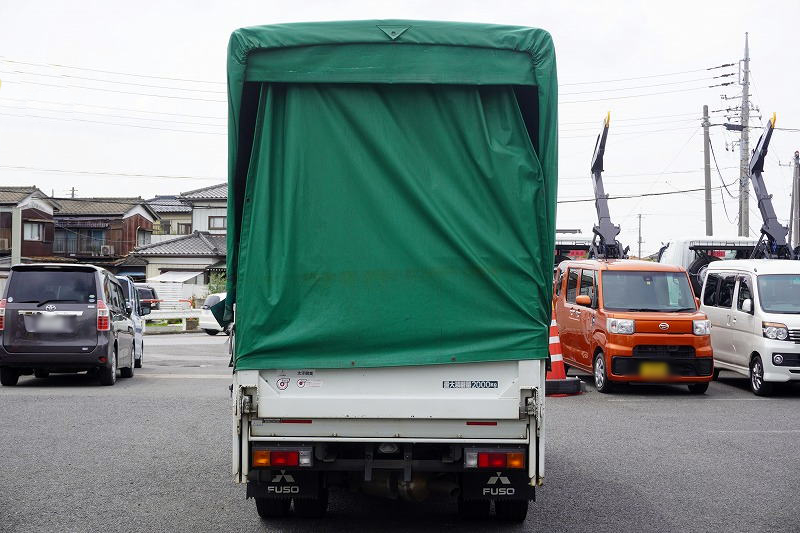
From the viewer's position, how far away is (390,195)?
5465mm

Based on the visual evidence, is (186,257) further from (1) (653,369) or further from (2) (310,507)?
(2) (310,507)

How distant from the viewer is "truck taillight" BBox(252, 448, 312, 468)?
5.20 meters

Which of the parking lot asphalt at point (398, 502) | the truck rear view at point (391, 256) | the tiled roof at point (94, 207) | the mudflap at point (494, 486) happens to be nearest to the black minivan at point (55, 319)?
the parking lot asphalt at point (398, 502)

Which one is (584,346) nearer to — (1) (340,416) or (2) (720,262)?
(2) (720,262)

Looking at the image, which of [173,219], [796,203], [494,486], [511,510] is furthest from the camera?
[173,219]

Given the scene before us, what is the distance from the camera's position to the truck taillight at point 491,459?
17.0ft

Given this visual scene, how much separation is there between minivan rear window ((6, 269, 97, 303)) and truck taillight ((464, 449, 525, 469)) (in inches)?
397

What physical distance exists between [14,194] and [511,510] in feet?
169

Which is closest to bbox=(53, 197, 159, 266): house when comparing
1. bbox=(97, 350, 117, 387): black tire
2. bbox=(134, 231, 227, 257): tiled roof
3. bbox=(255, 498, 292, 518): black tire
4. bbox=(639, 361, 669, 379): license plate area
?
bbox=(134, 231, 227, 257): tiled roof

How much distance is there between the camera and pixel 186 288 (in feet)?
162

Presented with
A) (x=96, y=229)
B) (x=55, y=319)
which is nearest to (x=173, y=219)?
(x=96, y=229)

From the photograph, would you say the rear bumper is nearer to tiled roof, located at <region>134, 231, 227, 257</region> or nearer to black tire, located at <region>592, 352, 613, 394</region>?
black tire, located at <region>592, 352, 613, 394</region>

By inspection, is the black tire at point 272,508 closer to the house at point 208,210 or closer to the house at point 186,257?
the house at point 186,257

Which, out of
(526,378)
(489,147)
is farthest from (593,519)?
(489,147)
